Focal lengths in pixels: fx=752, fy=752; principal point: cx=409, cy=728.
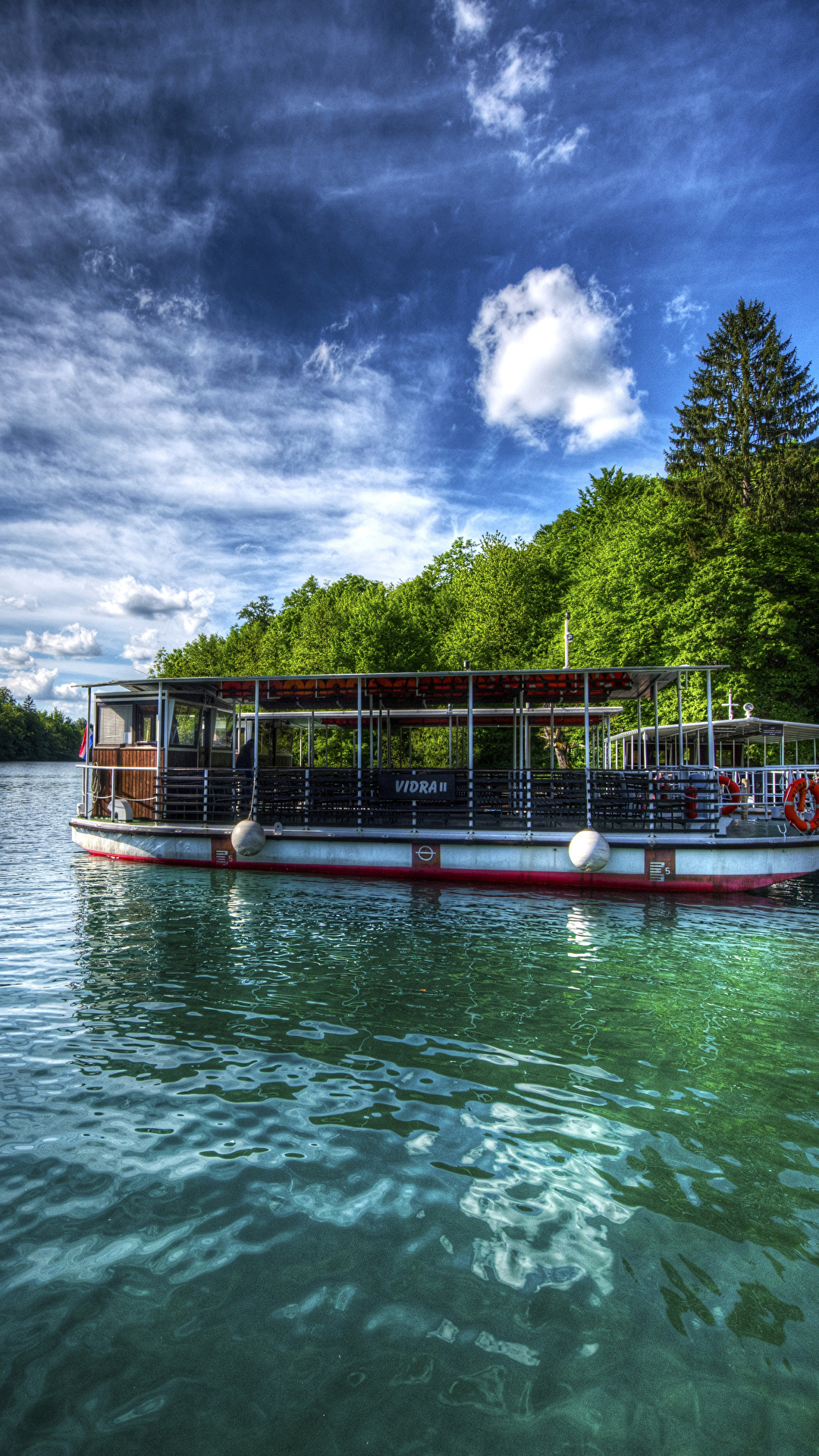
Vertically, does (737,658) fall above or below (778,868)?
above

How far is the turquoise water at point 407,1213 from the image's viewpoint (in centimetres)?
261

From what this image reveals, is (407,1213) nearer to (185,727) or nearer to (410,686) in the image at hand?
(410,686)

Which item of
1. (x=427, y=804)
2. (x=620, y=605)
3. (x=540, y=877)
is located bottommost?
(x=540, y=877)

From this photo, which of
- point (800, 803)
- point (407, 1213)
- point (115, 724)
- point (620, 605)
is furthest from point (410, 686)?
point (620, 605)

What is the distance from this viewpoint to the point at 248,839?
14414 mm

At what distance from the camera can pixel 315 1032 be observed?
6008 mm

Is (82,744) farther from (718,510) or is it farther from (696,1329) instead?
(718,510)

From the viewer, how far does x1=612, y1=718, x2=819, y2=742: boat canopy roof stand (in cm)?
1950

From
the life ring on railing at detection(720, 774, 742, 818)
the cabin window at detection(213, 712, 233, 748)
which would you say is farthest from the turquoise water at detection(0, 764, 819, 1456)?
the cabin window at detection(213, 712, 233, 748)

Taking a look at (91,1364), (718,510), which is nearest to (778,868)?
(91,1364)

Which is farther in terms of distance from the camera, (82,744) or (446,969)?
(82,744)

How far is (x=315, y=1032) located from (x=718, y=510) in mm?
30394

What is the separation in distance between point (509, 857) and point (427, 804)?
232 centimetres

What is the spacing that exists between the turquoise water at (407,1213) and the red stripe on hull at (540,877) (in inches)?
218
